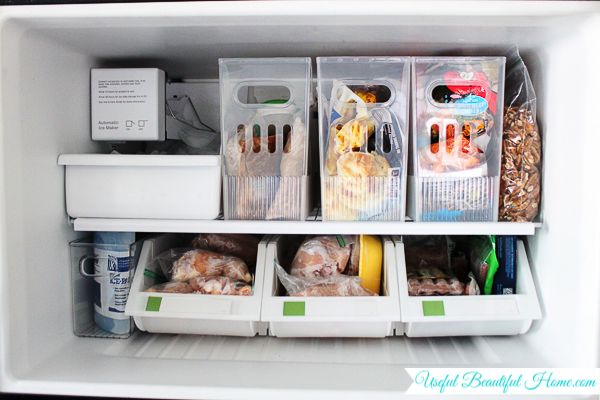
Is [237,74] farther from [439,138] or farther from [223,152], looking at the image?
[439,138]

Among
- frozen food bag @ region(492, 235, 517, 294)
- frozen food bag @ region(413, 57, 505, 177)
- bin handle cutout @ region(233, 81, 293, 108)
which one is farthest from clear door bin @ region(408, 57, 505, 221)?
bin handle cutout @ region(233, 81, 293, 108)

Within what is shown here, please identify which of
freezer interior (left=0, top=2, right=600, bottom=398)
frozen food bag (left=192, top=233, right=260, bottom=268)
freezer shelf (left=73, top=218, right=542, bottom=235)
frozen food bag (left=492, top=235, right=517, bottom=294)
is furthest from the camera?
frozen food bag (left=192, top=233, right=260, bottom=268)

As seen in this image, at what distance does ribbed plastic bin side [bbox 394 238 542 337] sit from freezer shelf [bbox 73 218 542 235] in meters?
0.13

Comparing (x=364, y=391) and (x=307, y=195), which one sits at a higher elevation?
(x=307, y=195)

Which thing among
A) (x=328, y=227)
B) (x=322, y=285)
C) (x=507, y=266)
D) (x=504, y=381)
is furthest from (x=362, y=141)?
(x=504, y=381)

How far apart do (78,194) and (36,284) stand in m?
0.20

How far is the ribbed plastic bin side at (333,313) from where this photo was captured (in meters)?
1.05

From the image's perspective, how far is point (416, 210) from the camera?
1.03 metres

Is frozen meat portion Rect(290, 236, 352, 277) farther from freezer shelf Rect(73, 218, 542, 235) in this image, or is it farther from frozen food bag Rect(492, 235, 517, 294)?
frozen food bag Rect(492, 235, 517, 294)

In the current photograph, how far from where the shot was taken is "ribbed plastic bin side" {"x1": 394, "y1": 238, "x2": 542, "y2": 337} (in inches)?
41.4

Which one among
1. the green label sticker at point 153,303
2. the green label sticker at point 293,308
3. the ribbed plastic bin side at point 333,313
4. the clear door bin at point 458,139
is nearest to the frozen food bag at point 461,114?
the clear door bin at point 458,139

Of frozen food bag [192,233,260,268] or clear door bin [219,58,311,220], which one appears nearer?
clear door bin [219,58,311,220]

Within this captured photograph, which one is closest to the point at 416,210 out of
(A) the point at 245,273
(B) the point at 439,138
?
(B) the point at 439,138

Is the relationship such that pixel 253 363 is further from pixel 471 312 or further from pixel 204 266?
pixel 471 312
